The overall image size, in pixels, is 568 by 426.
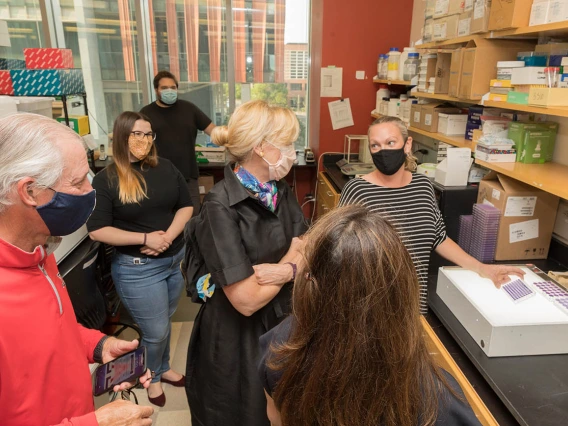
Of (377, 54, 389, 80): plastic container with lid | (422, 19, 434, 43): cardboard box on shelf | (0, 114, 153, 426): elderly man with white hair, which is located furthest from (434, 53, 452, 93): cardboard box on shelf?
(0, 114, 153, 426): elderly man with white hair

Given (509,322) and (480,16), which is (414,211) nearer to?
(509,322)

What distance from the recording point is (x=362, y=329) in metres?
0.72

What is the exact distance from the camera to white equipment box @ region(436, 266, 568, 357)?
4.13ft

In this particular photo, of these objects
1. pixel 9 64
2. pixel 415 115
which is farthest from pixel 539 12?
pixel 9 64

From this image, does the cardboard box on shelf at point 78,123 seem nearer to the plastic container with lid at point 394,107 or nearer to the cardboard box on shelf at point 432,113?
the cardboard box on shelf at point 432,113

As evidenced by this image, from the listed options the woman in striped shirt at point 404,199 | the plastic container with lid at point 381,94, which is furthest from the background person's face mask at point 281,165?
the plastic container with lid at point 381,94

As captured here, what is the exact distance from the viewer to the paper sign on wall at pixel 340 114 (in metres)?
4.11

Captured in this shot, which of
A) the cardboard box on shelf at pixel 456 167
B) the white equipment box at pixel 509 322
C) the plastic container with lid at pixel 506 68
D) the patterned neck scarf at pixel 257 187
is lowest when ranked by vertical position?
the white equipment box at pixel 509 322

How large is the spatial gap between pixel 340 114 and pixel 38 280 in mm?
3550

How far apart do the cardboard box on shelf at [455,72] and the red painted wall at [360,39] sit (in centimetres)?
181

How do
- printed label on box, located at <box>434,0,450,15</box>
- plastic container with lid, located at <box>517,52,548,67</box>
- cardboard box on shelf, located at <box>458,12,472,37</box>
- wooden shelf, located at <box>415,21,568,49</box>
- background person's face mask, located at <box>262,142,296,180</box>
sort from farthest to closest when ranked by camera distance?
printed label on box, located at <box>434,0,450,15</box> < cardboard box on shelf, located at <box>458,12,472,37</box> < plastic container with lid, located at <box>517,52,548,67</box> < wooden shelf, located at <box>415,21,568,49</box> < background person's face mask, located at <box>262,142,296,180</box>

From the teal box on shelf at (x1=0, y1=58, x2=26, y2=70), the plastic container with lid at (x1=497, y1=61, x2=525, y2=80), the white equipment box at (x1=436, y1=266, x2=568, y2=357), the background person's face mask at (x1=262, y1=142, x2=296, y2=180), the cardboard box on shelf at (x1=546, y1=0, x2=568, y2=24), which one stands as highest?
the cardboard box on shelf at (x1=546, y1=0, x2=568, y2=24)

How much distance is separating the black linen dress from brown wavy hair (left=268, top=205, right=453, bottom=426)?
542mm

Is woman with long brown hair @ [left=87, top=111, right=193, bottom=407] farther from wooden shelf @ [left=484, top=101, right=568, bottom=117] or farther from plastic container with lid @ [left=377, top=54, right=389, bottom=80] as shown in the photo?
plastic container with lid @ [left=377, top=54, right=389, bottom=80]
